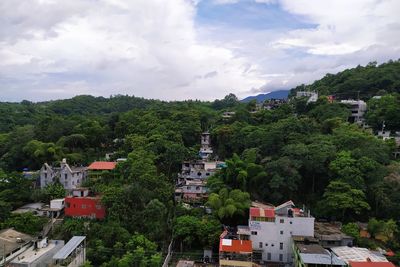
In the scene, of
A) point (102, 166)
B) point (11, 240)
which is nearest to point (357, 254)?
point (11, 240)

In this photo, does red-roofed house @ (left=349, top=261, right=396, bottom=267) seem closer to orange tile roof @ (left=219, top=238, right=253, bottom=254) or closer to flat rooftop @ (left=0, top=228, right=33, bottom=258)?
orange tile roof @ (left=219, top=238, right=253, bottom=254)

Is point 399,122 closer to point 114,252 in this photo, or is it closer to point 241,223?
point 241,223

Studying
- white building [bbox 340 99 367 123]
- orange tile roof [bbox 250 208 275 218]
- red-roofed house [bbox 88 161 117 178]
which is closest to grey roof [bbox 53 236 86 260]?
red-roofed house [bbox 88 161 117 178]

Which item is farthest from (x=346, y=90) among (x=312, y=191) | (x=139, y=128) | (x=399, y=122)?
(x=139, y=128)

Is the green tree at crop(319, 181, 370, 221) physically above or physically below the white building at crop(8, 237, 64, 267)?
above

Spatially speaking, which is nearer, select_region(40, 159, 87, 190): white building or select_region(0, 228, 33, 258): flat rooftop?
select_region(0, 228, 33, 258): flat rooftop
